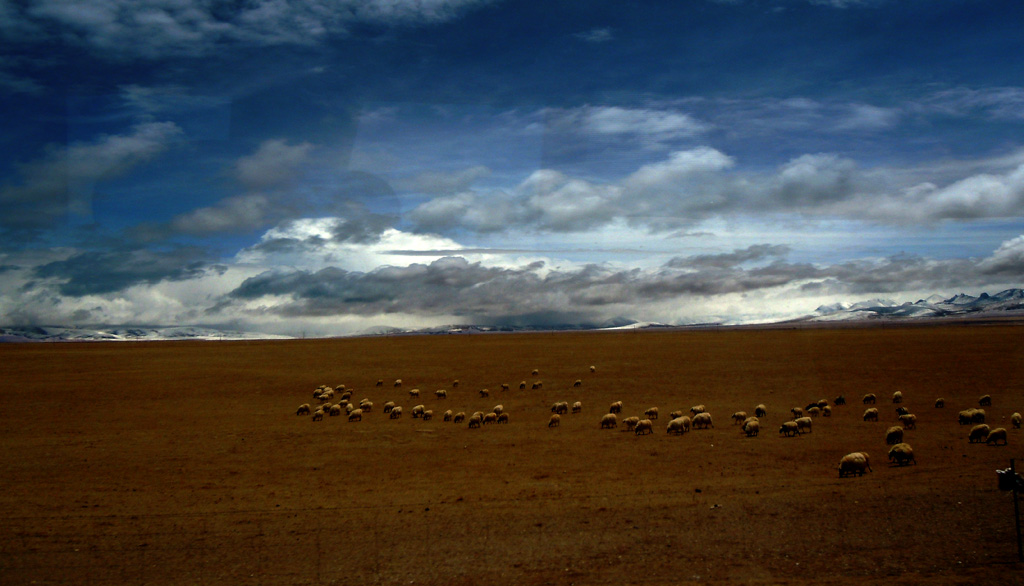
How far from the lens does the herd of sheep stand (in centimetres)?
1836

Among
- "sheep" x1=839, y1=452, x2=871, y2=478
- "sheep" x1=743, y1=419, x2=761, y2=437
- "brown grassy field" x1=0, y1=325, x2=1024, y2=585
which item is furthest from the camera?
"sheep" x1=743, y1=419, x2=761, y2=437

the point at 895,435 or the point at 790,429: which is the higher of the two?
the point at 895,435

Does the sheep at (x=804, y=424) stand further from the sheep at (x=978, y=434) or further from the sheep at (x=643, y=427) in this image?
the sheep at (x=643, y=427)

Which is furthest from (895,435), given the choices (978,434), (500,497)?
(500,497)

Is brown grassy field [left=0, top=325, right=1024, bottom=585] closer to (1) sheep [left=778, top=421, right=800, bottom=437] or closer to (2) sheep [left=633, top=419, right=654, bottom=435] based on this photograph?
(1) sheep [left=778, top=421, right=800, bottom=437]

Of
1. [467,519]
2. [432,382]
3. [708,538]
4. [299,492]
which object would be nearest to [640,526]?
[708,538]

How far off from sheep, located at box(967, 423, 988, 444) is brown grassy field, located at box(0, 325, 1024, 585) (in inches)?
29.3

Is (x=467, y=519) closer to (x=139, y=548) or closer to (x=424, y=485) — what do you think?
(x=424, y=485)

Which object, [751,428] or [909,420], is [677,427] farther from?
[909,420]

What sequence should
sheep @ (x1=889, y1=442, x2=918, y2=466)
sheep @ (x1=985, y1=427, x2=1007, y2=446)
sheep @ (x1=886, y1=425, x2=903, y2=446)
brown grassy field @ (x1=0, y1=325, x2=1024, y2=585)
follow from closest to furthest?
brown grassy field @ (x1=0, y1=325, x2=1024, y2=585), sheep @ (x1=889, y1=442, x2=918, y2=466), sheep @ (x1=886, y1=425, x2=903, y2=446), sheep @ (x1=985, y1=427, x2=1007, y2=446)

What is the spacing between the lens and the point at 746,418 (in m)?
27.1

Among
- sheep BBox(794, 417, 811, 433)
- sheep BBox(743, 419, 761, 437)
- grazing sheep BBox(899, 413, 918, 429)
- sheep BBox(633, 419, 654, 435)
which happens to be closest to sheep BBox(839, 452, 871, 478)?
sheep BBox(743, 419, 761, 437)

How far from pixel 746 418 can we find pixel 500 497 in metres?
15.2

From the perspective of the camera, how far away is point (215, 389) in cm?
4425
